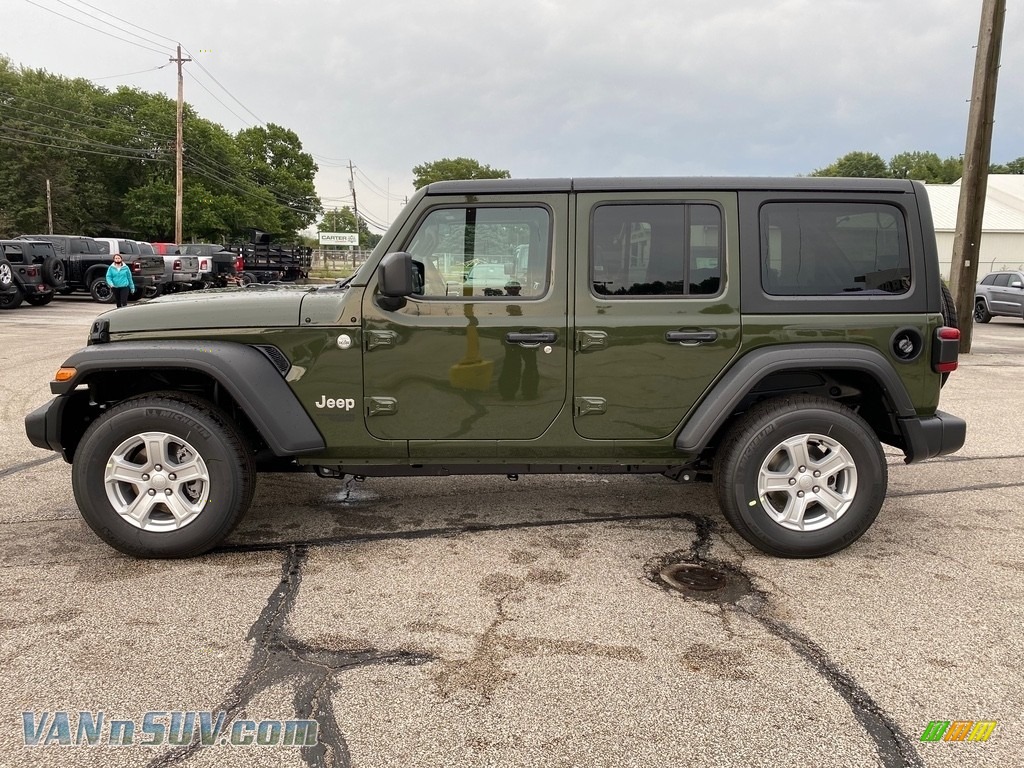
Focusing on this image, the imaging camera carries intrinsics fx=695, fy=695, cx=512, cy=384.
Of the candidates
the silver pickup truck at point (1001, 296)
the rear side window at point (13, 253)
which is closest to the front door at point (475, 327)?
the rear side window at point (13, 253)

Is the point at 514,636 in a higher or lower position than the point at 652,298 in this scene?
lower

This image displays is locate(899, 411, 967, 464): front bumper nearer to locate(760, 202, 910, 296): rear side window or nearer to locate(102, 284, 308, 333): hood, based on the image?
locate(760, 202, 910, 296): rear side window

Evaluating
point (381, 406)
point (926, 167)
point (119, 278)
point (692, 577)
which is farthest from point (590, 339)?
point (926, 167)

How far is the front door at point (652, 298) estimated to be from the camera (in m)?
3.54

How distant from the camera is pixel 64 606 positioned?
121 inches

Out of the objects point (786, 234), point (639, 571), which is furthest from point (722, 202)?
point (639, 571)

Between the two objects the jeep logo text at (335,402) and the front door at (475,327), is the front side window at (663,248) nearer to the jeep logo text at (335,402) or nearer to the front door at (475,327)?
the front door at (475,327)

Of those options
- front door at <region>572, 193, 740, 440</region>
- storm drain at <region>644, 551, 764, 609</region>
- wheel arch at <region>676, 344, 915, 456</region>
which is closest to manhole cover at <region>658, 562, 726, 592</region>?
storm drain at <region>644, 551, 764, 609</region>

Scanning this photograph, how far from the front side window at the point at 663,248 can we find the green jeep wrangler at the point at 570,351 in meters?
0.01

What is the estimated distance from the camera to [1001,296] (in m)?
19.1

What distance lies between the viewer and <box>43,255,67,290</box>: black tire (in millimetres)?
18000

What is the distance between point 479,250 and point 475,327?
15.9 inches

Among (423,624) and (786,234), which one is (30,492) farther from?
(786,234)

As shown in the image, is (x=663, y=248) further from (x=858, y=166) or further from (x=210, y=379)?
→ (x=858, y=166)
